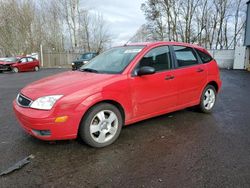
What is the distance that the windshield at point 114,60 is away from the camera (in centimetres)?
385

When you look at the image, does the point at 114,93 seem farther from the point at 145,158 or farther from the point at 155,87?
the point at 145,158

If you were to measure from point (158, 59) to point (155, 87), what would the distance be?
0.58 metres

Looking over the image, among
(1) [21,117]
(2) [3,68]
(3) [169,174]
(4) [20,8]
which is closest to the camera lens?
(3) [169,174]

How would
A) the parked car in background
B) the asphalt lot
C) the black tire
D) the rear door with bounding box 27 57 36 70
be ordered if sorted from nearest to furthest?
the asphalt lot
the black tire
the parked car in background
the rear door with bounding box 27 57 36 70

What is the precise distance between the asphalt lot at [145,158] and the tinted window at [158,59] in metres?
1.16

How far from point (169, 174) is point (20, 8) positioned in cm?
3225

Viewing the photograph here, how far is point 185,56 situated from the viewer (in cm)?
470

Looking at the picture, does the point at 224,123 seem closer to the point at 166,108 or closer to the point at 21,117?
the point at 166,108

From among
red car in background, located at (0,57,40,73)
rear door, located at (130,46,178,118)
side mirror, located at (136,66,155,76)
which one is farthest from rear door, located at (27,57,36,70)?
side mirror, located at (136,66,155,76)

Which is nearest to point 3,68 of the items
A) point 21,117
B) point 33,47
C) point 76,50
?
point 33,47

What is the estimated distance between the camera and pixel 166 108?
4293 mm

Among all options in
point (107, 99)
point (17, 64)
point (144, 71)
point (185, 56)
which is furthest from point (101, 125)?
point (17, 64)

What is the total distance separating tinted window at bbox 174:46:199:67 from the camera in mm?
4500

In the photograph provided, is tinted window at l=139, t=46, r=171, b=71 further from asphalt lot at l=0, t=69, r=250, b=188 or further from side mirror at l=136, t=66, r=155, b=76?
asphalt lot at l=0, t=69, r=250, b=188
